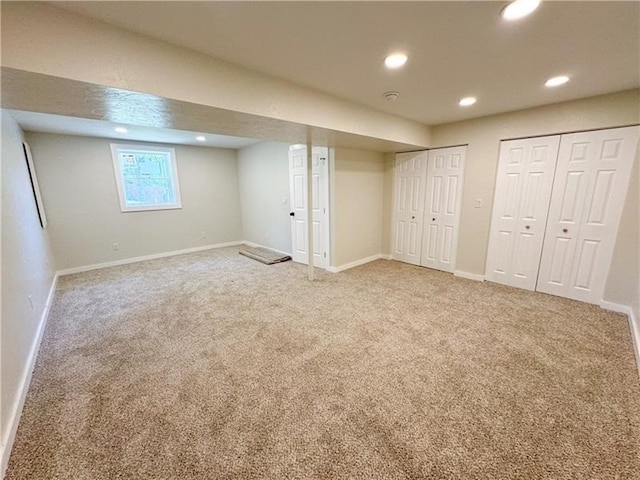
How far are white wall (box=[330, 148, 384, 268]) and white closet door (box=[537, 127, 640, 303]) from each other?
246 centimetres

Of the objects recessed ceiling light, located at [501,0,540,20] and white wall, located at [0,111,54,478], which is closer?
recessed ceiling light, located at [501,0,540,20]

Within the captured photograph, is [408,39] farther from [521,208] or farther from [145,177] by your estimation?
[145,177]

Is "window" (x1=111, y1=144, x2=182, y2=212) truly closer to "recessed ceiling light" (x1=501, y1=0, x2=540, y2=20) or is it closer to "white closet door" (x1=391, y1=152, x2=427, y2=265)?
"white closet door" (x1=391, y1=152, x2=427, y2=265)

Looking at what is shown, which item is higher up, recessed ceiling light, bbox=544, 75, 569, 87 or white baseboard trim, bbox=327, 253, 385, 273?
recessed ceiling light, bbox=544, 75, 569, 87

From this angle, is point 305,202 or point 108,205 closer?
point 305,202

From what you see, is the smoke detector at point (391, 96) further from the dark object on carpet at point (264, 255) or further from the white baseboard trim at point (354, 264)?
the dark object on carpet at point (264, 255)

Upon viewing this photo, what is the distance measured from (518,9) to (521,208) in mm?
2676

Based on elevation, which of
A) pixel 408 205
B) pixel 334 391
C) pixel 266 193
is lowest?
pixel 334 391

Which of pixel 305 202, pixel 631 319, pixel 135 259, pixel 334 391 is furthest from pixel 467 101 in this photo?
pixel 135 259

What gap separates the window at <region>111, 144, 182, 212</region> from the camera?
4859mm

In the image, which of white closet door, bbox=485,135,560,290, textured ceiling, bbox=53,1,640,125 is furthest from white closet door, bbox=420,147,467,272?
textured ceiling, bbox=53,1,640,125

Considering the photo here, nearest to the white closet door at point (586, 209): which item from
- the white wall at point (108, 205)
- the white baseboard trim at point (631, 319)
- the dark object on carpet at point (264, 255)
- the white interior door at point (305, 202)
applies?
the white baseboard trim at point (631, 319)

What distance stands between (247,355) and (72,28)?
7.83 ft

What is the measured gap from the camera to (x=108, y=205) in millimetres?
4742
